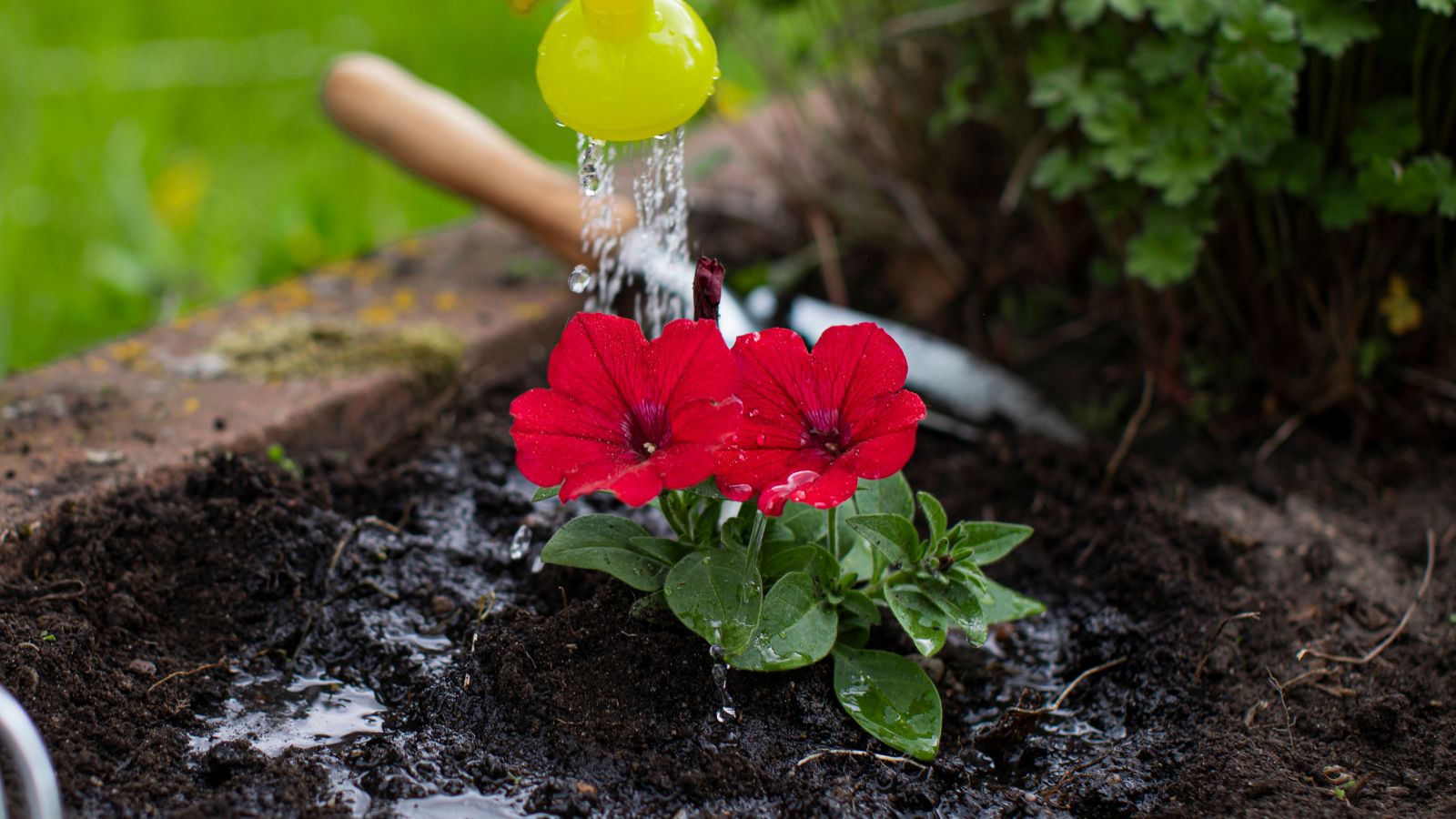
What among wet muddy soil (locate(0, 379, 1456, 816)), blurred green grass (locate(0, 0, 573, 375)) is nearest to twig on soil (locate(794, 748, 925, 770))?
wet muddy soil (locate(0, 379, 1456, 816))

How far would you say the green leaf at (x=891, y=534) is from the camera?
119 cm

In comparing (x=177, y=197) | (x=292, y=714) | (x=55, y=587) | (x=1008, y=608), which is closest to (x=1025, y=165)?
(x=1008, y=608)

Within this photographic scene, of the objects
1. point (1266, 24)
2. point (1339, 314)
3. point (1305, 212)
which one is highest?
point (1266, 24)

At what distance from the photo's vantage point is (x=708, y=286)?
3.67ft

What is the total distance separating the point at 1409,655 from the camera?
4.61 ft

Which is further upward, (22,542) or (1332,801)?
(22,542)

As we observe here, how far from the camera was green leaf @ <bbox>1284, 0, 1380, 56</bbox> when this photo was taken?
1.49 metres

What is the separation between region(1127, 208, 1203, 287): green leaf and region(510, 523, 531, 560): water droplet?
35.1 inches

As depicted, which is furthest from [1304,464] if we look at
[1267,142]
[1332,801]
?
[1332,801]

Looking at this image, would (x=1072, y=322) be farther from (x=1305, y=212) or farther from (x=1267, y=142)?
(x=1267, y=142)

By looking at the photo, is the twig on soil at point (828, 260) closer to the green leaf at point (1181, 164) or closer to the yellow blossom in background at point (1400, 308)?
the green leaf at point (1181, 164)

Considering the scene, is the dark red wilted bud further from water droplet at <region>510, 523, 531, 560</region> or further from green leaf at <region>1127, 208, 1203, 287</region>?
green leaf at <region>1127, 208, 1203, 287</region>

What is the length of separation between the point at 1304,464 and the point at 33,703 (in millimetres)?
1643

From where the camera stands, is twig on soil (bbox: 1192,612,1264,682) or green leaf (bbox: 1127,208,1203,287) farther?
green leaf (bbox: 1127,208,1203,287)
